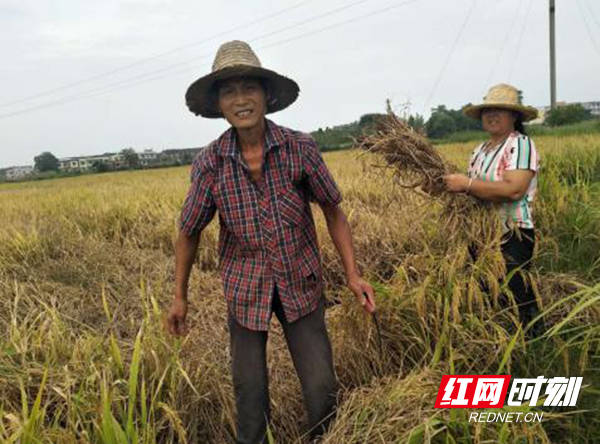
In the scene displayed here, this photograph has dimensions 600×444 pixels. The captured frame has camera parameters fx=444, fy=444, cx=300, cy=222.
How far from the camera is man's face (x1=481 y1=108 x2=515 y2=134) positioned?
2.17 metres

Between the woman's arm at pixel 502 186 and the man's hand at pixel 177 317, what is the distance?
1353 millimetres

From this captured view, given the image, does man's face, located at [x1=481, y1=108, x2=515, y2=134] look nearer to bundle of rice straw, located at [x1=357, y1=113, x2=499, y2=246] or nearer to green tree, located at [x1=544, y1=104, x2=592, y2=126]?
bundle of rice straw, located at [x1=357, y1=113, x2=499, y2=246]

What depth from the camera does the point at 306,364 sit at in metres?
1.71

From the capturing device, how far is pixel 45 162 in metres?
54.2

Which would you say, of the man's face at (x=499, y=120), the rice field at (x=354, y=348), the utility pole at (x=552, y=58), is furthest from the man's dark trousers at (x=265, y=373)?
the utility pole at (x=552, y=58)

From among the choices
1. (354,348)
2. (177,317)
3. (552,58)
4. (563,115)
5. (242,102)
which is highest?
(552,58)

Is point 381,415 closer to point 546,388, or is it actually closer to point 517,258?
point 546,388

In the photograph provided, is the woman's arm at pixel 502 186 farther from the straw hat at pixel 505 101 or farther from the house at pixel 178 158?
the house at pixel 178 158

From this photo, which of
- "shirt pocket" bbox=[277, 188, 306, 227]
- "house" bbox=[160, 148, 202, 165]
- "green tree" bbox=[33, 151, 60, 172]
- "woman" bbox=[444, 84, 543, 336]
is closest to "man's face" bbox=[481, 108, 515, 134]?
"woman" bbox=[444, 84, 543, 336]

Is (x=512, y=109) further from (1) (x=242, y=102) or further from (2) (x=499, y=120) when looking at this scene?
(1) (x=242, y=102)

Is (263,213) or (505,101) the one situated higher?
(505,101)

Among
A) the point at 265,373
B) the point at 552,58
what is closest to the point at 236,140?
the point at 265,373

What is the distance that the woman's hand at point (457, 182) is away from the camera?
6.82ft

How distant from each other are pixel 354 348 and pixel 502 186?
1001mm
